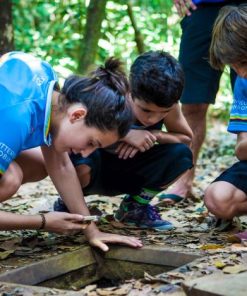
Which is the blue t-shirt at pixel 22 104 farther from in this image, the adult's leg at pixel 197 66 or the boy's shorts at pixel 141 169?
the adult's leg at pixel 197 66

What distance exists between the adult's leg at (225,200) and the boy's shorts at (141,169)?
233mm

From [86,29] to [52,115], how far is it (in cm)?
426

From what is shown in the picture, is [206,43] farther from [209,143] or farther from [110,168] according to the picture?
[209,143]

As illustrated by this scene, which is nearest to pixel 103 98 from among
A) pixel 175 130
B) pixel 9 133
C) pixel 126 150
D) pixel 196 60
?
pixel 9 133

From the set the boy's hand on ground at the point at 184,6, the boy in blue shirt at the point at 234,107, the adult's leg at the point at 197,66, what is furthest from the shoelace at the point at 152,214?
the boy's hand on ground at the point at 184,6

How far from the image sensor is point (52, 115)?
2818mm

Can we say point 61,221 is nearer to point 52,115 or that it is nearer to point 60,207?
point 52,115

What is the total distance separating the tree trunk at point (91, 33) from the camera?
21.8 feet

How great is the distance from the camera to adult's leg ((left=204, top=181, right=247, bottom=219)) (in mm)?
3258

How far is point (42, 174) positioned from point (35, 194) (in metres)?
1.54

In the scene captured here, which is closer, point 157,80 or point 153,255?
point 153,255

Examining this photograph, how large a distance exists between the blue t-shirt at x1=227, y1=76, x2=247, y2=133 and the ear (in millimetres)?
1006

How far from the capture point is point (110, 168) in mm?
3508

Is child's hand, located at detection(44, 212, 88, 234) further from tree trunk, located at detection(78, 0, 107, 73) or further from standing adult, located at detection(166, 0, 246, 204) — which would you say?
tree trunk, located at detection(78, 0, 107, 73)
